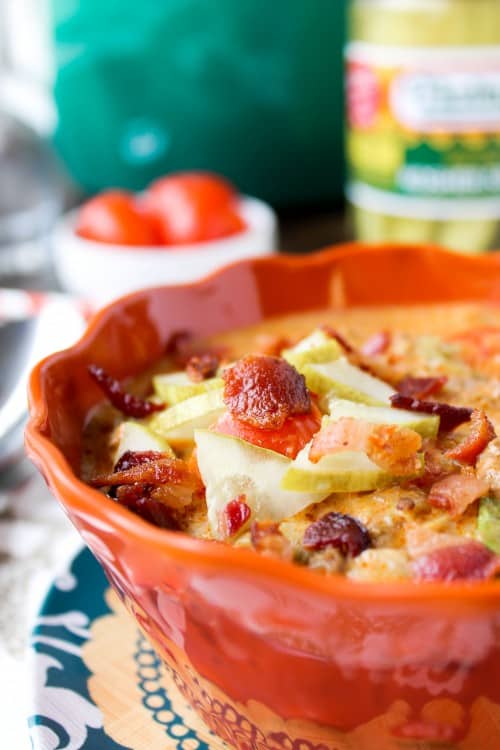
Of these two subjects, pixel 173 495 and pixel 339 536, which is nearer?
pixel 339 536

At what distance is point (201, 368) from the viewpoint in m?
1.63

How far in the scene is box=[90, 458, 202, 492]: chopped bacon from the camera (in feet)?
4.31

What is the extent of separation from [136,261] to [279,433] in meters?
1.65

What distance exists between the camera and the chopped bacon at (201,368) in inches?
63.7

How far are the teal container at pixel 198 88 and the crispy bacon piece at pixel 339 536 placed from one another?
2.31 meters

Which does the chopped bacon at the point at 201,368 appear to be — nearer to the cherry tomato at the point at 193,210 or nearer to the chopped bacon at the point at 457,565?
the chopped bacon at the point at 457,565

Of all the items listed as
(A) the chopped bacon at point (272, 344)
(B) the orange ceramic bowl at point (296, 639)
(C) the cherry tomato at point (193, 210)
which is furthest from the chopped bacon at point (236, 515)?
(C) the cherry tomato at point (193, 210)

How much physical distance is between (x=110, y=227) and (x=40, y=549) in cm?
141

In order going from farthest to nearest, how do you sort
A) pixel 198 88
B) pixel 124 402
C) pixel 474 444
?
pixel 198 88, pixel 124 402, pixel 474 444

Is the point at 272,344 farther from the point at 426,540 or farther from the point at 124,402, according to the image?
the point at 426,540

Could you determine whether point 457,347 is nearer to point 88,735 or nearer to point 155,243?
point 88,735

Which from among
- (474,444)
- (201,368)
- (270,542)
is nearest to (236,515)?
(270,542)

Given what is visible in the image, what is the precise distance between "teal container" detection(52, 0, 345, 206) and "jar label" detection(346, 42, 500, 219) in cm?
40

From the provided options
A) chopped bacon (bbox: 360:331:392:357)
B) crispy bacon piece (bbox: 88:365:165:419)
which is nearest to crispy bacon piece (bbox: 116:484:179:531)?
crispy bacon piece (bbox: 88:365:165:419)
